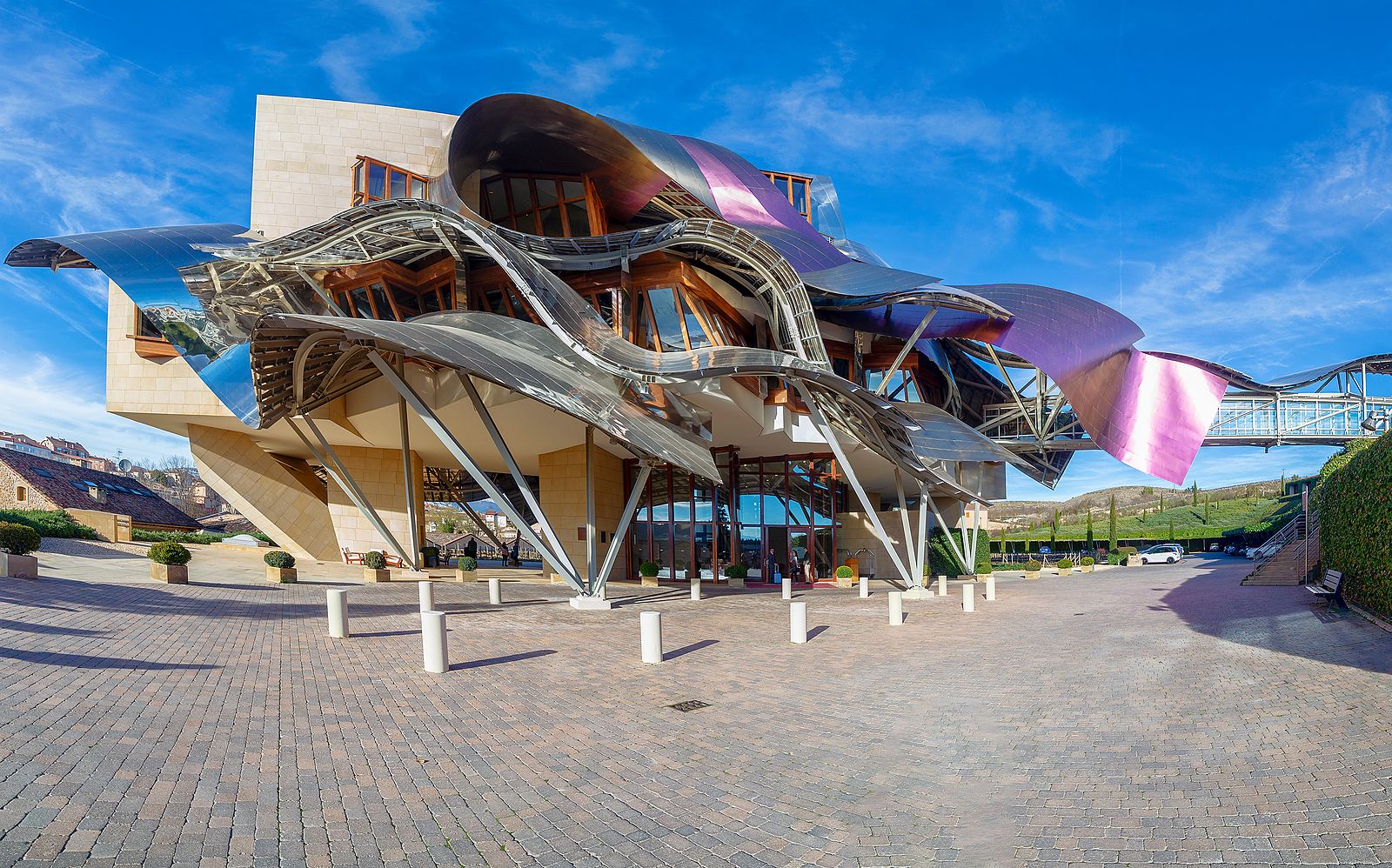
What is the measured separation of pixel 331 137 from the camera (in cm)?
3500

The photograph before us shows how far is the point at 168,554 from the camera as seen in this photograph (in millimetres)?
18797

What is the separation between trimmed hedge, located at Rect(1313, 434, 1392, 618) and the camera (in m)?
11.7

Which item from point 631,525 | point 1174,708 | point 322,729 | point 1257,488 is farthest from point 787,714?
point 1257,488

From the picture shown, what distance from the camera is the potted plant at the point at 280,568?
72.9 feet

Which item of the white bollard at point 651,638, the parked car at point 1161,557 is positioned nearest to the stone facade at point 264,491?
the white bollard at point 651,638

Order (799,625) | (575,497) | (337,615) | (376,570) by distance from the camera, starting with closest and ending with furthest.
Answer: (337,615) < (799,625) < (376,570) < (575,497)

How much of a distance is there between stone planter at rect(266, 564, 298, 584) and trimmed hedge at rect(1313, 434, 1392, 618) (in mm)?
26420

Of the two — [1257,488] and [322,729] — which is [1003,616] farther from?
[1257,488]

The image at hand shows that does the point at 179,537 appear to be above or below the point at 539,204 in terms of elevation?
below

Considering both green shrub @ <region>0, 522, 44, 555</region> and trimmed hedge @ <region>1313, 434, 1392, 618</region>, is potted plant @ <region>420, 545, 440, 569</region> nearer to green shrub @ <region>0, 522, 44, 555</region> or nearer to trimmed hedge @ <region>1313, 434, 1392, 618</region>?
green shrub @ <region>0, 522, 44, 555</region>

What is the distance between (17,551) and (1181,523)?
290 feet

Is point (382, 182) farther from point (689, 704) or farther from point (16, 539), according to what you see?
point (689, 704)

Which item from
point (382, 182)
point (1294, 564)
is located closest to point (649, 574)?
point (1294, 564)

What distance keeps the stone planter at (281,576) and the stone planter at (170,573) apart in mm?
3148
